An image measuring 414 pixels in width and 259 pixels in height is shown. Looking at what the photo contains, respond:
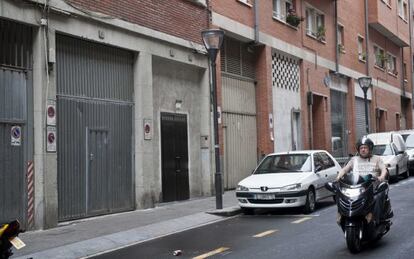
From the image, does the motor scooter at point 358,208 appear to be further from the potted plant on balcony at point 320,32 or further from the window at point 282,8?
the potted plant on balcony at point 320,32

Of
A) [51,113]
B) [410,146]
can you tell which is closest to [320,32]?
[410,146]

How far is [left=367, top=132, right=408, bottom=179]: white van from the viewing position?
22.0m

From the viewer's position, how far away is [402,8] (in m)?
43.9

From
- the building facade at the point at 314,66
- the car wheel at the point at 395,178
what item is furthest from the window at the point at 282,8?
the car wheel at the point at 395,178

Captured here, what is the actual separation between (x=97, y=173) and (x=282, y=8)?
1355 centimetres

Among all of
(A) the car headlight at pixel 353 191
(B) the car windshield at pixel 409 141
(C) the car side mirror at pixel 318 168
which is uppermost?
(B) the car windshield at pixel 409 141

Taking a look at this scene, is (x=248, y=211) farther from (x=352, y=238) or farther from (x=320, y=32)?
(x=320, y=32)

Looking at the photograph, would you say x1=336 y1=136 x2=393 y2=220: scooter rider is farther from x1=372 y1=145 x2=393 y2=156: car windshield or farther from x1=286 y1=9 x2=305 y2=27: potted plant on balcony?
x1=286 y1=9 x2=305 y2=27: potted plant on balcony

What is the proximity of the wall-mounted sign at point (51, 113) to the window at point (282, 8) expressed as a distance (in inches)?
530

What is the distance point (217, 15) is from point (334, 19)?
13.0 metres

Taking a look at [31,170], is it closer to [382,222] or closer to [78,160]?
[78,160]

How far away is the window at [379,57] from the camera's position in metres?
38.4

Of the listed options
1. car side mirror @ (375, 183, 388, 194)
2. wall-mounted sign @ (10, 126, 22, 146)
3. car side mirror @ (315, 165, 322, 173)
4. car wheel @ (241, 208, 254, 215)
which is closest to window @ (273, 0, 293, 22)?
car side mirror @ (315, 165, 322, 173)

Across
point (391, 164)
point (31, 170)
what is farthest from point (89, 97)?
point (391, 164)
